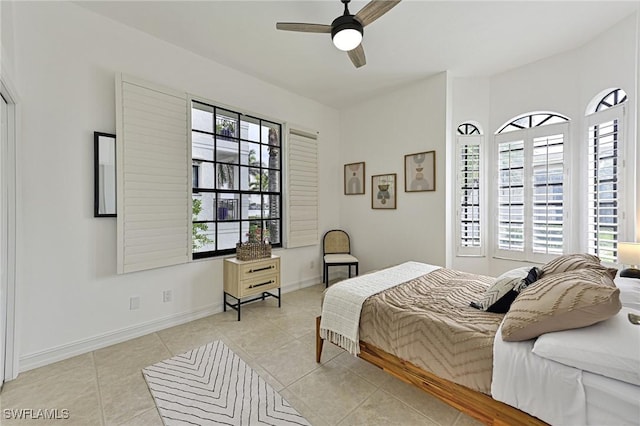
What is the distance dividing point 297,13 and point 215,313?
3.39 m

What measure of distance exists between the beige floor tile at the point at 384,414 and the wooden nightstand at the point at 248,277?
1.83m

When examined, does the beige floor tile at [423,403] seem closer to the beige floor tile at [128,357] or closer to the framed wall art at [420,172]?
the beige floor tile at [128,357]

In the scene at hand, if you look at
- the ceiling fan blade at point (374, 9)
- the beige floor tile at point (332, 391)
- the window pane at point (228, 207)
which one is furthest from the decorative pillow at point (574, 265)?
the window pane at point (228, 207)

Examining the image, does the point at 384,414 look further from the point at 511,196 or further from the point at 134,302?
the point at 511,196

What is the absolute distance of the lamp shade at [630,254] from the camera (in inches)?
88.1

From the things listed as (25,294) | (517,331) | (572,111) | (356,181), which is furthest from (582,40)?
(25,294)

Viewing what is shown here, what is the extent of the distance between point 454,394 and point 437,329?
357 millimetres

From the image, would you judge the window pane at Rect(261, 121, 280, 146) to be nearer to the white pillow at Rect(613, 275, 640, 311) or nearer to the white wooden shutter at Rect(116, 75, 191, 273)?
the white wooden shutter at Rect(116, 75, 191, 273)

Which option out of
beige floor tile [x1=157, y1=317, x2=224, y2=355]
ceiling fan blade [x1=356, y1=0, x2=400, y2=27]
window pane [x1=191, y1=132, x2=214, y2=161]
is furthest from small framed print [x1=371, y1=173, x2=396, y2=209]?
beige floor tile [x1=157, y1=317, x2=224, y2=355]

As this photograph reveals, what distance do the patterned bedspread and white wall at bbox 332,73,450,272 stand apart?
5.51 ft

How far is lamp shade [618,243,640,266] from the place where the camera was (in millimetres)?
2238

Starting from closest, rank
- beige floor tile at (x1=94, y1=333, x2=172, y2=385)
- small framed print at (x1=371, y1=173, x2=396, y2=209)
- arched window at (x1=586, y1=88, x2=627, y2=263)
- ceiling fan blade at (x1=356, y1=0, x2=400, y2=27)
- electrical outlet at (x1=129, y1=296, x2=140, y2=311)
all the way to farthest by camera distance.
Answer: ceiling fan blade at (x1=356, y1=0, x2=400, y2=27), beige floor tile at (x1=94, y1=333, x2=172, y2=385), electrical outlet at (x1=129, y1=296, x2=140, y2=311), arched window at (x1=586, y1=88, x2=627, y2=263), small framed print at (x1=371, y1=173, x2=396, y2=209)

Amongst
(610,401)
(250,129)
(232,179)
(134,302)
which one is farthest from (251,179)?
(610,401)

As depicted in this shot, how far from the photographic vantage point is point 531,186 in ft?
12.0
